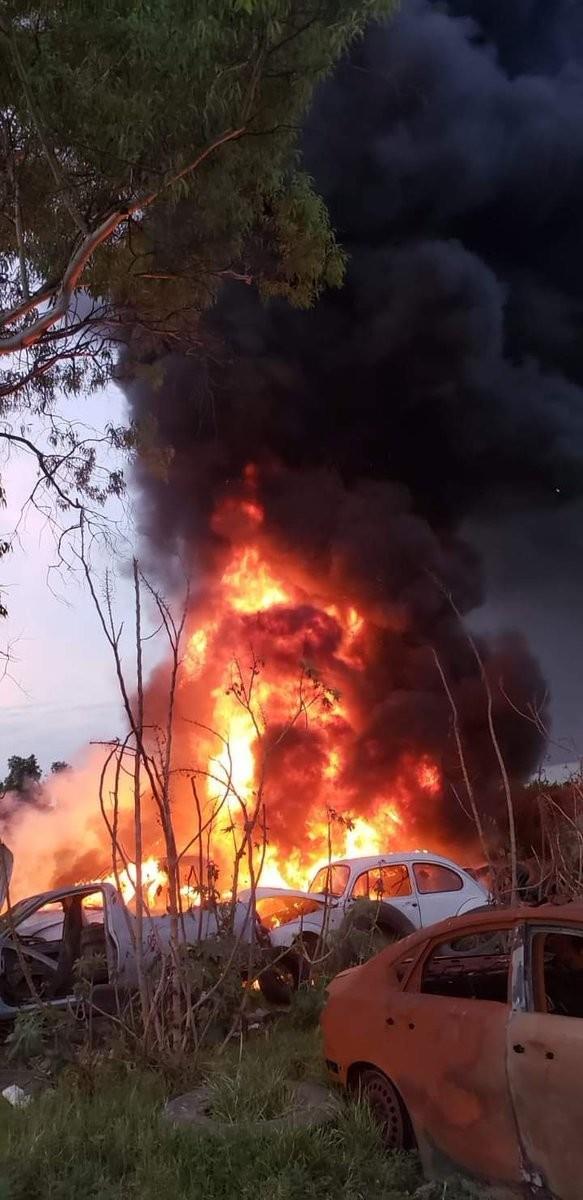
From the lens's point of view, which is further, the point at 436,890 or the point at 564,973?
Result: the point at 436,890

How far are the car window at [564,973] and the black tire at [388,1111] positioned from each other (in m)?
0.87

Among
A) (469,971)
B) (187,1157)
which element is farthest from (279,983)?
(187,1157)

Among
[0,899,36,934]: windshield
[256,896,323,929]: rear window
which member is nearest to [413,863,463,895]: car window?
[256,896,323,929]: rear window

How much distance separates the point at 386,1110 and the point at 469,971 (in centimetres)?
73

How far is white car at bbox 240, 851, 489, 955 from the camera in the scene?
9.46 m

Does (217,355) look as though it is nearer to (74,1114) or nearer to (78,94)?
(78,94)

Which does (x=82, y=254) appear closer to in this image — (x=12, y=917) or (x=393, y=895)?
(x=12, y=917)

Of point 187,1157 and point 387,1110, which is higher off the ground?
point 387,1110

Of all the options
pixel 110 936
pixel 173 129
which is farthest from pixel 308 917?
pixel 173 129

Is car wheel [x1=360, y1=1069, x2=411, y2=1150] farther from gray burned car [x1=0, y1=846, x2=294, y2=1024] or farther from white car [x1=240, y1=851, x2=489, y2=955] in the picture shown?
white car [x1=240, y1=851, x2=489, y2=955]

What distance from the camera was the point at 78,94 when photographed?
702cm

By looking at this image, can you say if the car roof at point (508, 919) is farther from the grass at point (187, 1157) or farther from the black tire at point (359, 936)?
the black tire at point (359, 936)

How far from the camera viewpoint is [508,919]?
3900mm

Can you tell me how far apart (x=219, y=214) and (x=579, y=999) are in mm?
7225
